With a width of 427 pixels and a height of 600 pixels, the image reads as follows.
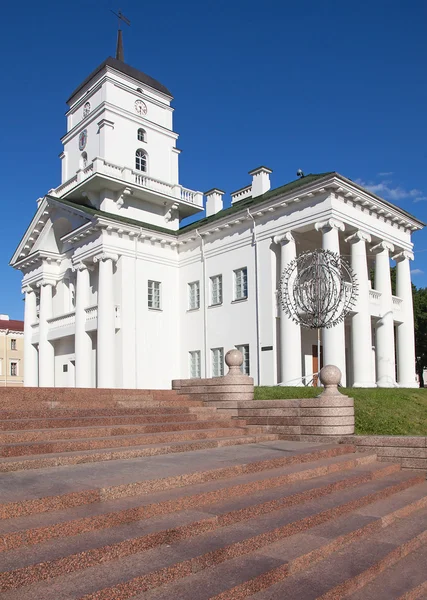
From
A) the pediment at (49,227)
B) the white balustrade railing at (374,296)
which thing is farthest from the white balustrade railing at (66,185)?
the white balustrade railing at (374,296)

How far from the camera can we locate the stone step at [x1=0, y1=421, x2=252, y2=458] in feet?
27.3

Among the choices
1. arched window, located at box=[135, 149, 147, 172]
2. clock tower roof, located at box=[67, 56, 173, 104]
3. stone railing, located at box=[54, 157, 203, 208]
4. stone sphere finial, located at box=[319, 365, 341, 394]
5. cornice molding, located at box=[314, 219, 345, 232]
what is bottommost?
stone sphere finial, located at box=[319, 365, 341, 394]

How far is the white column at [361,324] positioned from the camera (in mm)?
25078

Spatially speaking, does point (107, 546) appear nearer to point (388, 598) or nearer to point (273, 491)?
point (388, 598)

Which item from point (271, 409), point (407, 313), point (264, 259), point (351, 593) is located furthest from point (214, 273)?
point (351, 593)

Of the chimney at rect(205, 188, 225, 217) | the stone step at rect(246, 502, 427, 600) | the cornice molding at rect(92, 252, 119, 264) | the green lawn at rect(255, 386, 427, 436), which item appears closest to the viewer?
the stone step at rect(246, 502, 427, 600)

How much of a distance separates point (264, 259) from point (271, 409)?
15.2m

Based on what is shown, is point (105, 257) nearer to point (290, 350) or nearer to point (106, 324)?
point (106, 324)

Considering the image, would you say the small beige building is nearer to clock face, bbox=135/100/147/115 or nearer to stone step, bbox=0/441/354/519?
clock face, bbox=135/100/147/115

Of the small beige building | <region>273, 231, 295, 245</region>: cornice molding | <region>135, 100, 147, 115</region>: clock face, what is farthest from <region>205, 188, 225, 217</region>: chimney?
the small beige building

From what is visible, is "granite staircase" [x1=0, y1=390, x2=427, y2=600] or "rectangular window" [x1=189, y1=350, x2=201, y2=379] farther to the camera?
"rectangular window" [x1=189, y1=350, x2=201, y2=379]

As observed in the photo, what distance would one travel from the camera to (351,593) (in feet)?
17.3

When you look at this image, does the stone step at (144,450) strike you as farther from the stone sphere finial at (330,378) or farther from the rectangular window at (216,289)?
the rectangular window at (216,289)

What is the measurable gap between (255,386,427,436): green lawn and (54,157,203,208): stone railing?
1846cm
